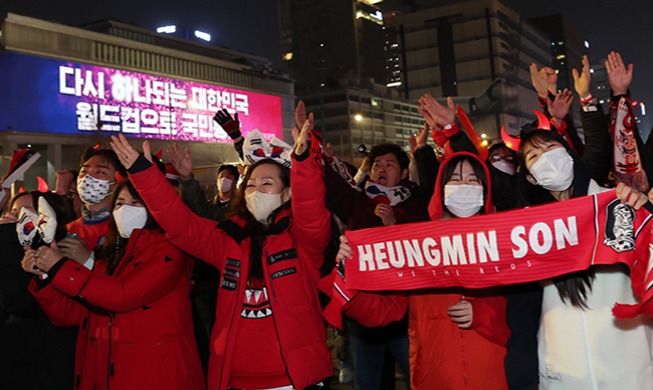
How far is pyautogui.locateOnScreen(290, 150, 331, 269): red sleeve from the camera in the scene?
345cm

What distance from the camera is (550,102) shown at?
4699mm

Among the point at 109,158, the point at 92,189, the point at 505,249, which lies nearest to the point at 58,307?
the point at 92,189

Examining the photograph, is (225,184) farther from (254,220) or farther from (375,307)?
Result: (375,307)

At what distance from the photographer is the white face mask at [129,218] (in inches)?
154

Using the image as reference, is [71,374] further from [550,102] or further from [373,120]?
[373,120]

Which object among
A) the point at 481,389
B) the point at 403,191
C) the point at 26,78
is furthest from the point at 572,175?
the point at 26,78

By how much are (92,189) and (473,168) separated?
2669mm

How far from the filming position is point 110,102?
3509 centimetres

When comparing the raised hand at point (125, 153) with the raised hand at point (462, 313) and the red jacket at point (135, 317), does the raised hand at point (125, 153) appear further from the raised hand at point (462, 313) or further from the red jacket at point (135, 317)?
the raised hand at point (462, 313)

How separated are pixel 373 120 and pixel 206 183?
1610 inches

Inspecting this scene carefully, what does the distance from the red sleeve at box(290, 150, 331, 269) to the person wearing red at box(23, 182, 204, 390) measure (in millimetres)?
856

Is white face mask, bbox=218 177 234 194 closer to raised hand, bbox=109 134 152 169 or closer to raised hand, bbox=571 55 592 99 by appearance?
raised hand, bbox=109 134 152 169

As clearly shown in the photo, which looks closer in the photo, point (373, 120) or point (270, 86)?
point (270, 86)

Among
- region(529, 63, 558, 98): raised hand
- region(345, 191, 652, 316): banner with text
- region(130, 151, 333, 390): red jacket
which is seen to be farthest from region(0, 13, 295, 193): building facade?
region(345, 191, 652, 316): banner with text
